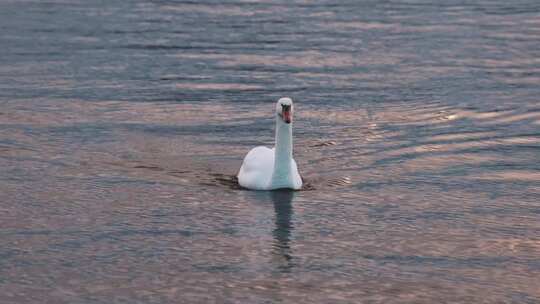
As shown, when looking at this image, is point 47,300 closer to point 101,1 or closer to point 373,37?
point 373,37

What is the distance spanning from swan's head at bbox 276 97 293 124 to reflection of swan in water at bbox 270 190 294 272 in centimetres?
96

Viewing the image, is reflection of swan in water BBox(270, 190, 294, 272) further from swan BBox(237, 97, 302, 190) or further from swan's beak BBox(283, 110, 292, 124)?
swan's beak BBox(283, 110, 292, 124)

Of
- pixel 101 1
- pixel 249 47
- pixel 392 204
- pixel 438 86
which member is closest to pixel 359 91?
pixel 438 86

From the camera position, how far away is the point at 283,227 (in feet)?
52.5

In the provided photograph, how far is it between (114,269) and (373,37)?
21599mm

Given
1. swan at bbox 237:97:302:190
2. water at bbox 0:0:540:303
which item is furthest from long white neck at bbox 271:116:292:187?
water at bbox 0:0:540:303

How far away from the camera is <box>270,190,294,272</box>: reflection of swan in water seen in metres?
14.6

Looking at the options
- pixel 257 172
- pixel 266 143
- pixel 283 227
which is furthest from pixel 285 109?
pixel 266 143

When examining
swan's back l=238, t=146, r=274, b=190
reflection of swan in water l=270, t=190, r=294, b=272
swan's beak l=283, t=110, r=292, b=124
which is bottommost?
reflection of swan in water l=270, t=190, r=294, b=272

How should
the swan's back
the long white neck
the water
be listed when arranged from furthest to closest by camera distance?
the swan's back, the long white neck, the water

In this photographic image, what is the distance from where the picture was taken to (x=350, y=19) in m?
39.0

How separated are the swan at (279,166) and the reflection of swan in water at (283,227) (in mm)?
160

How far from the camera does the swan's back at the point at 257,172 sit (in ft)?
58.8

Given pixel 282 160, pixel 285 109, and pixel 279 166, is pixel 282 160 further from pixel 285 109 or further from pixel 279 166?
pixel 285 109
